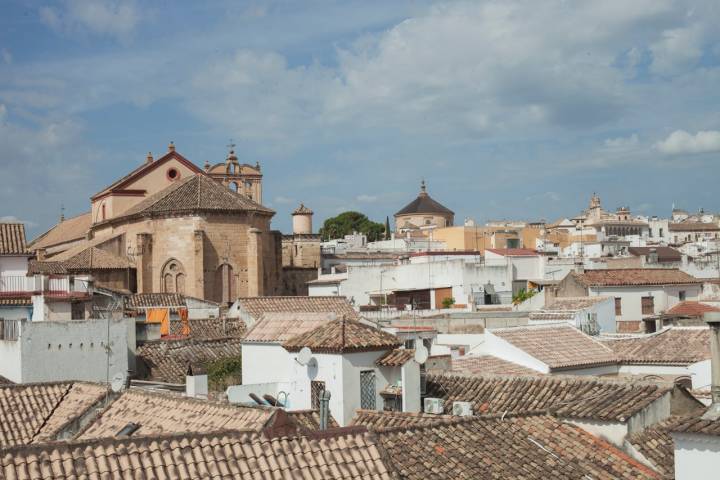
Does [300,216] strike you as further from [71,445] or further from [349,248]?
[71,445]

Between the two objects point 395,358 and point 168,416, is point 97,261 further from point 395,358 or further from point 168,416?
point 168,416

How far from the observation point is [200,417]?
12.6 meters

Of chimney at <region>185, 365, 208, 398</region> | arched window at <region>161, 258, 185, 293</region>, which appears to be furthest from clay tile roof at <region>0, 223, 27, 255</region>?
arched window at <region>161, 258, 185, 293</region>

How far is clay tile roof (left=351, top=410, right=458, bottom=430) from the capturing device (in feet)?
45.4

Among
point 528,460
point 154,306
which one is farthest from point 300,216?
point 528,460

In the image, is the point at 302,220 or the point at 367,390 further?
the point at 302,220

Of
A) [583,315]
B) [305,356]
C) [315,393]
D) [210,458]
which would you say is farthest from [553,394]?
[583,315]

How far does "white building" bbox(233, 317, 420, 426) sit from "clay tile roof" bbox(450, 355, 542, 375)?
12.5 ft

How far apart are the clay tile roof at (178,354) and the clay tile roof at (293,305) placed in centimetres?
401

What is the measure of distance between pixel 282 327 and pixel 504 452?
10.7m

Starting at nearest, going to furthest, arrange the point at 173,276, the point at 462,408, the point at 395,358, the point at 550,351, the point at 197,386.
→ 1. the point at 462,408
2. the point at 395,358
3. the point at 197,386
4. the point at 550,351
5. the point at 173,276

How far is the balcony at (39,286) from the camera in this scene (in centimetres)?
2336

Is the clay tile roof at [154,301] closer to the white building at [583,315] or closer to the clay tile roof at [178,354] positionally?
the clay tile roof at [178,354]

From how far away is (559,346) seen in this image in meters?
22.1
